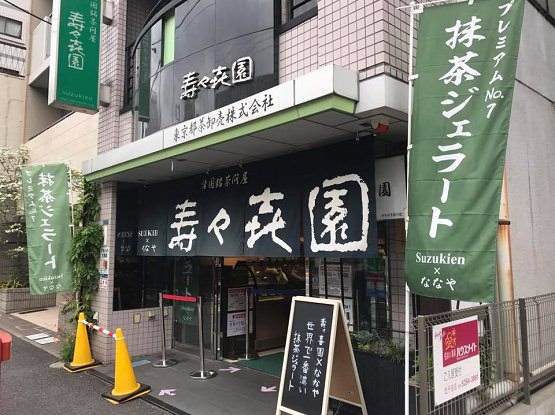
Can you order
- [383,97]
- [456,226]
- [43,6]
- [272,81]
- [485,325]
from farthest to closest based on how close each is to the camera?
[43,6]
[272,81]
[485,325]
[383,97]
[456,226]

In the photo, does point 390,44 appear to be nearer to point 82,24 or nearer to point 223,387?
point 223,387

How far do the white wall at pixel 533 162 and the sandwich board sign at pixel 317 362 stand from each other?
286 cm

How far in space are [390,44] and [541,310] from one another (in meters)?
4.58

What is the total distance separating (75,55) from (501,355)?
922 centimetres

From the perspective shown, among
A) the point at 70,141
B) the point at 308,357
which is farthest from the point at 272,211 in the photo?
the point at 70,141

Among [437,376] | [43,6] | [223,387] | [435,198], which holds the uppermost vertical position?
[43,6]

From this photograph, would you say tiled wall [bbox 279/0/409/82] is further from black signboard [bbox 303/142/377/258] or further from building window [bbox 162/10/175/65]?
building window [bbox 162/10/175/65]

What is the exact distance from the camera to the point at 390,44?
5035 millimetres

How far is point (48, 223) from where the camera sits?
9.16 meters

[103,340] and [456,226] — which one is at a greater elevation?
[456,226]

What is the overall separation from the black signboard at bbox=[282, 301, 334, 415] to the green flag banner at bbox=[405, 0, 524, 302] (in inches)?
57.8

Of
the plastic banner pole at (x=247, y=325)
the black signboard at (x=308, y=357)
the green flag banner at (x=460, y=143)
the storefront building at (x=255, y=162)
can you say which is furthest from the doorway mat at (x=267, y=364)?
the green flag banner at (x=460, y=143)

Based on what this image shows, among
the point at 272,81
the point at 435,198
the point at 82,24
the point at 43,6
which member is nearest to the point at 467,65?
the point at 435,198

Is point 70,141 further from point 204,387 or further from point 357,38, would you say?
point 357,38
